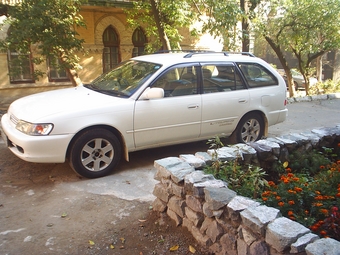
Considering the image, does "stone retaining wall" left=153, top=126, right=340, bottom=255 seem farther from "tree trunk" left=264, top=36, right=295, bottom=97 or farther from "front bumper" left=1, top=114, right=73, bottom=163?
"tree trunk" left=264, top=36, right=295, bottom=97

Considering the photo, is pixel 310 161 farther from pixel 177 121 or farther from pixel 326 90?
pixel 326 90

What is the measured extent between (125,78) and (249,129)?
2545 mm

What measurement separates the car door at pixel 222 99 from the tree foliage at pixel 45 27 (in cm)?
439

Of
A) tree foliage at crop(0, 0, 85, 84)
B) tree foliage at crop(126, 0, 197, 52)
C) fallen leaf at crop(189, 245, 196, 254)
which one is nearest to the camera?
fallen leaf at crop(189, 245, 196, 254)

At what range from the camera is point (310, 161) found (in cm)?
442

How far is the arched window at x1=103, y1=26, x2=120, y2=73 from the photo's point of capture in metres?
13.8

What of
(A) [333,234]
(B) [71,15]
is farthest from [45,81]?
(A) [333,234]

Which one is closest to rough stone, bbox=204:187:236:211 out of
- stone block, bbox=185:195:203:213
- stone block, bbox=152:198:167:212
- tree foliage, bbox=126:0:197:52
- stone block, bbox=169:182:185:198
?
stone block, bbox=185:195:203:213

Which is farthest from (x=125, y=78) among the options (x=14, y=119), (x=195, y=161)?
(x=195, y=161)

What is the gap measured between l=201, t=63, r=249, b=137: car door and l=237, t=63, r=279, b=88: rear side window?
19cm

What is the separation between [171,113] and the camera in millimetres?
5465

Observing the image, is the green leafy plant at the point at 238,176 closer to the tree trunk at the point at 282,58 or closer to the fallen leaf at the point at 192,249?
the fallen leaf at the point at 192,249

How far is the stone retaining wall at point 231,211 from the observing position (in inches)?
97.7

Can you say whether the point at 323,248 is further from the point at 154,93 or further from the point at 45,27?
the point at 45,27
